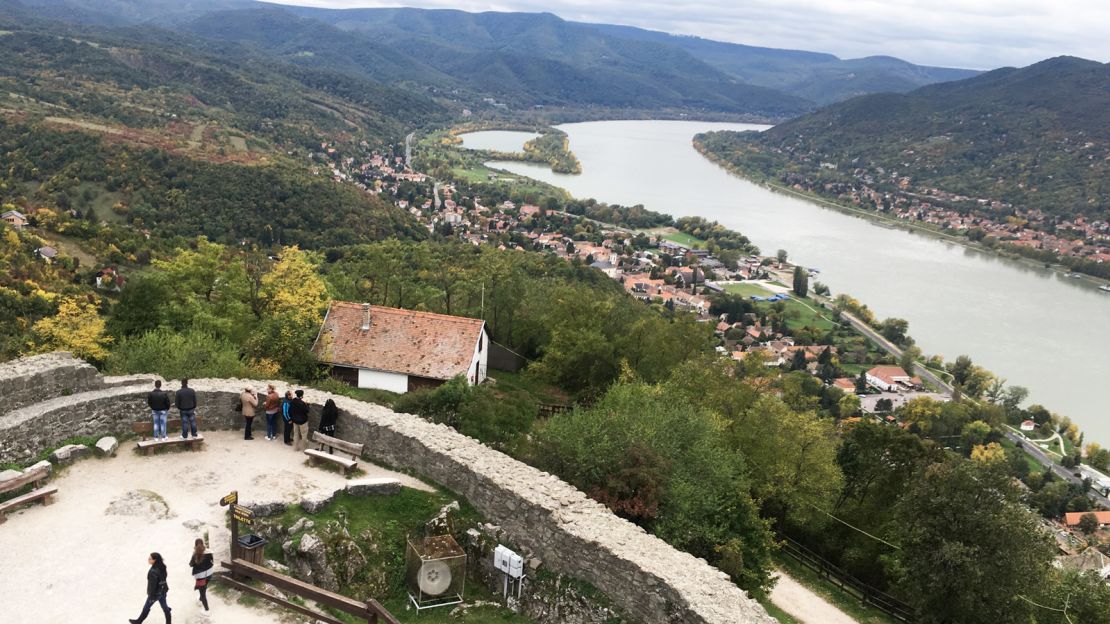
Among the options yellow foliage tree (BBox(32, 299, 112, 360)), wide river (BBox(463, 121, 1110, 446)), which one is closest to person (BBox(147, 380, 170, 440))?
yellow foliage tree (BBox(32, 299, 112, 360))

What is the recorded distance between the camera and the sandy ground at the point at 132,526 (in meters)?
8.02

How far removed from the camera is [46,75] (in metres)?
122

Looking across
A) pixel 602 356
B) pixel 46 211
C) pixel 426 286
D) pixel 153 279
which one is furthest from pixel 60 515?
pixel 46 211

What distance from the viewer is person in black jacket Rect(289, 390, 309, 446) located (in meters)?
11.6

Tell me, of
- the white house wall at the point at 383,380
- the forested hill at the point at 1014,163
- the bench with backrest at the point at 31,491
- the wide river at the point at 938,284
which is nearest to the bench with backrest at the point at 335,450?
the bench with backrest at the point at 31,491

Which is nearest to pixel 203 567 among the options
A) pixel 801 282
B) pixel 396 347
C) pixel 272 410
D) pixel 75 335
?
pixel 272 410

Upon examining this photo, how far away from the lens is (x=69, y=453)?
10.6 m

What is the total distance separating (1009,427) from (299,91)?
17902 cm

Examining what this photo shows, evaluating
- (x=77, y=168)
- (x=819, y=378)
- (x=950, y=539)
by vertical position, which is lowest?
(x=819, y=378)

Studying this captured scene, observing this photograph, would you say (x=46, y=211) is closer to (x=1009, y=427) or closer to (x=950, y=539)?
(x=950, y=539)

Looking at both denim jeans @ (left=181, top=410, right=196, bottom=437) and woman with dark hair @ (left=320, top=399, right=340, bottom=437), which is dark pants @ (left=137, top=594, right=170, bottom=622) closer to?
denim jeans @ (left=181, top=410, right=196, bottom=437)

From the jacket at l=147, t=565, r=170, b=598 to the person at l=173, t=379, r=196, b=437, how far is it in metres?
4.19

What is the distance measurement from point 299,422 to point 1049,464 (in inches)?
2649

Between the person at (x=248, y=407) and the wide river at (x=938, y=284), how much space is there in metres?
74.5
